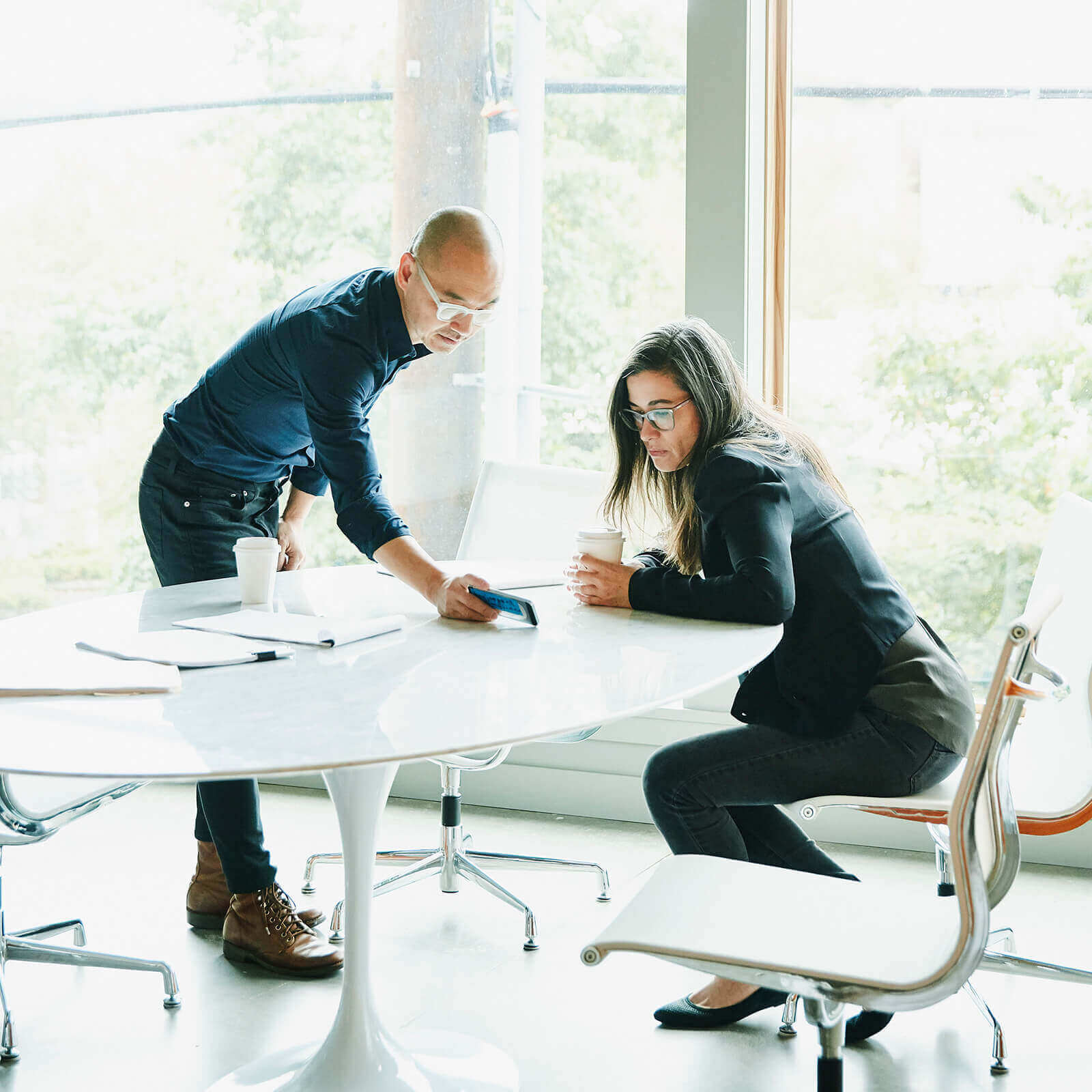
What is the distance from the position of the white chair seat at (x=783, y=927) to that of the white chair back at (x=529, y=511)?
1.35m

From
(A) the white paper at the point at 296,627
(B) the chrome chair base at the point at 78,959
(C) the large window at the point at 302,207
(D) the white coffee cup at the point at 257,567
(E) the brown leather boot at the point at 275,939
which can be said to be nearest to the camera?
(A) the white paper at the point at 296,627

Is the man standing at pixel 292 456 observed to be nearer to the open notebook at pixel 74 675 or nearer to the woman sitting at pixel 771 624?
the woman sitting at pixel 771 624

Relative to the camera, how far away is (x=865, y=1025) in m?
2.22

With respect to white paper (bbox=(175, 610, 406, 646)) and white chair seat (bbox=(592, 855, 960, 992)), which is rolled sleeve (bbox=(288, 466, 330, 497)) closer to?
white paper (bbox=(175, 610, 406, 646))

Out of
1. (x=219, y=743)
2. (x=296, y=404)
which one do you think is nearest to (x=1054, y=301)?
(x=296, y=404)

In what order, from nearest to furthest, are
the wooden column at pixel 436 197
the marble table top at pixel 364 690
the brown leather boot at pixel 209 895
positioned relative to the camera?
the marble table top at pixel 364 690
the brown leather boot at pixel 209 895
the wooden column at pixel 436 197

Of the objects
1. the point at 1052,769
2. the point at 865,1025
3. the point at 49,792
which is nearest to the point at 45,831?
the point at 49,792

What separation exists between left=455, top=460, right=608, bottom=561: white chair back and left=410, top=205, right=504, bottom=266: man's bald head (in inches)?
31.6

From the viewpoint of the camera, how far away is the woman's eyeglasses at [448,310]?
7.57ft

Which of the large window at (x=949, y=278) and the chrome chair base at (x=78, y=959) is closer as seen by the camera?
the chrome chair base at (x=78, y=959)

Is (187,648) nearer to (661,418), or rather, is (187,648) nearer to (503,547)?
(661,418)

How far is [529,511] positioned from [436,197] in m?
1.19

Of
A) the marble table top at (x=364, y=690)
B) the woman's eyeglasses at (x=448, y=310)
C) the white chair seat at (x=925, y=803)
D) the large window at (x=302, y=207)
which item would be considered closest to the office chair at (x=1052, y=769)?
the white chair seat at (x=925, y=803)

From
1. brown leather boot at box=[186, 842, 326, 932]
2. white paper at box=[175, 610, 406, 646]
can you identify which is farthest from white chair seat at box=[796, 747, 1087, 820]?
brown leather boot at box=[186, 842, 326, 932]
